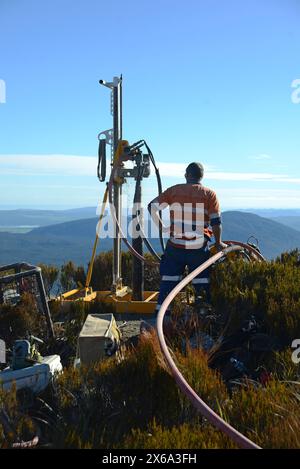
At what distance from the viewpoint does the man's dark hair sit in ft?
21.4

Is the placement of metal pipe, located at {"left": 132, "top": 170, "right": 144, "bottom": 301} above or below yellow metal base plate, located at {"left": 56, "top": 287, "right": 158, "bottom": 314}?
above

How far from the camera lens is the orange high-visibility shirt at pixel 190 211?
6469mm

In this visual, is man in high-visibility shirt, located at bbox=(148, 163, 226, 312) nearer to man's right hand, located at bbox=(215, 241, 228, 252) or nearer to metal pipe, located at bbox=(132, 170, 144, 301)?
man's right hand, located at bbox=(215, 241, 228, 252)

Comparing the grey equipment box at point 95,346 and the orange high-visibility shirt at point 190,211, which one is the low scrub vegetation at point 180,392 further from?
the orange high-visibility shirt at point 190,211

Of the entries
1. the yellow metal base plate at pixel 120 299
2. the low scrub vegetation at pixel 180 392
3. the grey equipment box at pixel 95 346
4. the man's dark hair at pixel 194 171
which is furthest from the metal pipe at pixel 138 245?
the grey equipment box at pixel 95 346

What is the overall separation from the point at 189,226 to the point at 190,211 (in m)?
0.17

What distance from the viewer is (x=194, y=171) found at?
654 cm

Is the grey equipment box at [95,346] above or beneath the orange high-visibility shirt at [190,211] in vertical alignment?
beneath

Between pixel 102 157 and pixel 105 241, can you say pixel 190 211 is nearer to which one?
pixel 102 157

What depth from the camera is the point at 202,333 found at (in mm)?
5375

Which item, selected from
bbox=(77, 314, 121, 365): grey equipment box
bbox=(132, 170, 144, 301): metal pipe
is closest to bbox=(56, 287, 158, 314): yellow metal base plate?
bbox=(132, 170, 144, 301): metal pipe

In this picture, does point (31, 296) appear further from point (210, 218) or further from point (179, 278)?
point (210, 218)

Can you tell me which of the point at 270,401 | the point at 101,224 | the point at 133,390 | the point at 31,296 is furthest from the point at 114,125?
the point at 270,401
